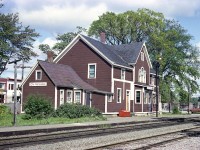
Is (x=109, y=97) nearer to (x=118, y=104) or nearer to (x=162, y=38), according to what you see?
(x=118, y=104)

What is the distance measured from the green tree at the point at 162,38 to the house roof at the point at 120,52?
44.0 feet

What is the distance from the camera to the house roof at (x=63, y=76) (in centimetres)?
3781

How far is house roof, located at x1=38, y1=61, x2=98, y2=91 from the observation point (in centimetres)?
3781

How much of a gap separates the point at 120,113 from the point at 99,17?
99.9 ft

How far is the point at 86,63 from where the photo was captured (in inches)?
1734

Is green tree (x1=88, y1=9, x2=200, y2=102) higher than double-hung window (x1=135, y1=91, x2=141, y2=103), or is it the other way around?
green tree (x1=88, y1=9, x2=200, y2=102)

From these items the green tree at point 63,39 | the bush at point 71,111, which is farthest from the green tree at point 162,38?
the bush at point 71,111

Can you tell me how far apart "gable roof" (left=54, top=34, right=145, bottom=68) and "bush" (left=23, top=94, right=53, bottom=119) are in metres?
12.5

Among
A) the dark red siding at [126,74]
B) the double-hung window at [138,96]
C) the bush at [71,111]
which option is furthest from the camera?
the double-hung window at [138,96]

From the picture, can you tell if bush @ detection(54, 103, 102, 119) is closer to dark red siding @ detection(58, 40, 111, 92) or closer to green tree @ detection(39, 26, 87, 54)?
dark red siding @ detection(58, 40, 111, 92)

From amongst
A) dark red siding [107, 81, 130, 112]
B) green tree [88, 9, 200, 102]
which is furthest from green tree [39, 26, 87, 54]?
dark red siding [107, 81, 130, 112]

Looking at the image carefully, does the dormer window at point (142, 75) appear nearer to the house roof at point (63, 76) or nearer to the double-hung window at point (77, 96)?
the house roof at point (63, 76)

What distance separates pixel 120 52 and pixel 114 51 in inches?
43.3

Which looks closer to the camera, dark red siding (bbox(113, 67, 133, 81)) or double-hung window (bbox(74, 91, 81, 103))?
double-hung window (bbox(74, 91, 81, 103))
